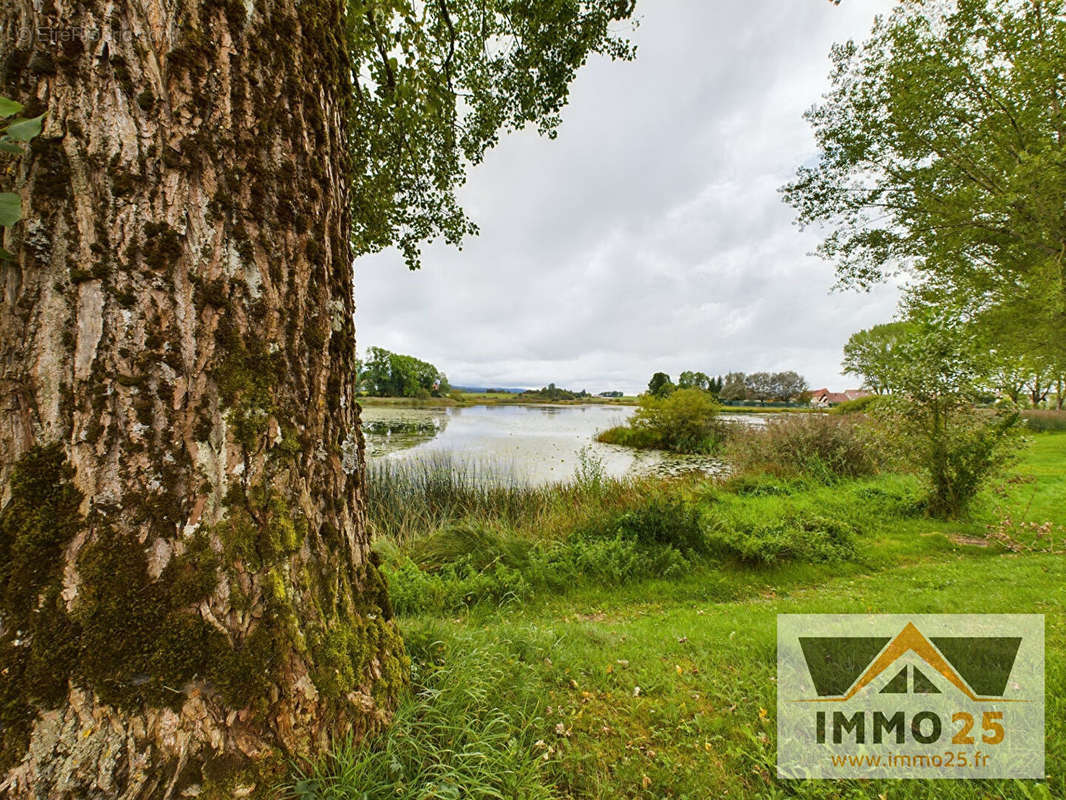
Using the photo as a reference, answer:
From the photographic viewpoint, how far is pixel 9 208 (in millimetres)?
802

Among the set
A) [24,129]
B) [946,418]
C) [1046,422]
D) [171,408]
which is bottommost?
[1046,422]

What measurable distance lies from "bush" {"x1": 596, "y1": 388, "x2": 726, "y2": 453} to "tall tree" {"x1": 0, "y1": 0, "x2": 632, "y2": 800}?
16.5m

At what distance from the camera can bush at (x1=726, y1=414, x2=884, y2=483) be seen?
9.26 meters

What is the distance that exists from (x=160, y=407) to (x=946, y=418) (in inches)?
327

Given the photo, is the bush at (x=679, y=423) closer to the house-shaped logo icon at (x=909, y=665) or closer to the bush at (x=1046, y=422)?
the house-shaped logo icon at (x=909, y=665)

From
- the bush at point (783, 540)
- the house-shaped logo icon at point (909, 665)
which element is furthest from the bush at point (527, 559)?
the house-shaped logo icon at point (909, 665)

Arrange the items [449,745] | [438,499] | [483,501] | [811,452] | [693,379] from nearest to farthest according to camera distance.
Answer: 1. [449,745]
2. [483,501]
3. [438,499]
4. [811,452]
5. [693,379]

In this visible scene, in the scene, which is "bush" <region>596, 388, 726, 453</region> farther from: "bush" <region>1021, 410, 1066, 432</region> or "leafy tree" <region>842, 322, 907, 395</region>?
"leafy tree" <region>842, 322, 907, 395</region>

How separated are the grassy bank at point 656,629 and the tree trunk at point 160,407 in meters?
0.42

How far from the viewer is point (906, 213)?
885 cm

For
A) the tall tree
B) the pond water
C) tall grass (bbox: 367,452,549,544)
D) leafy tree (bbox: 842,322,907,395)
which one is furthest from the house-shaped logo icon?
leafy tree (bbox: 842,322,907,395)

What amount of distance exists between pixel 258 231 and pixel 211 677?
48.1 inches

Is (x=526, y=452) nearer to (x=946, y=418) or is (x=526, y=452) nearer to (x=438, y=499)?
(x=438, y=499)

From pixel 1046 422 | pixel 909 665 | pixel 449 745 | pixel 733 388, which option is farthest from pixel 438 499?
pixel 733 388
